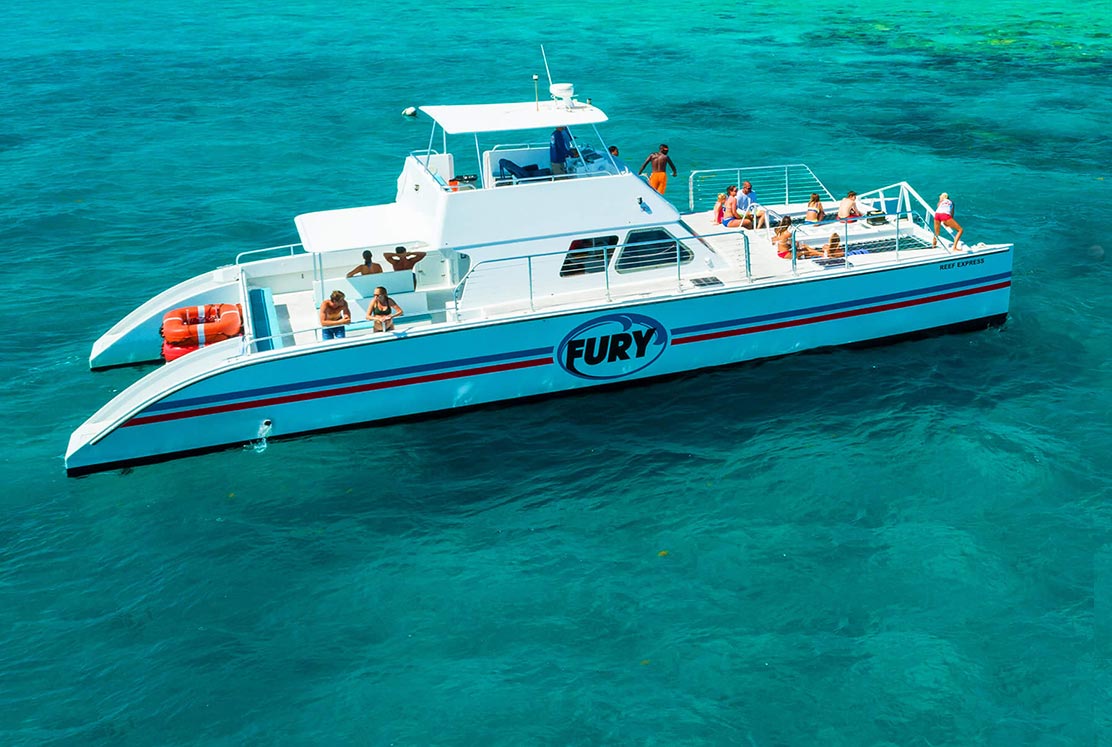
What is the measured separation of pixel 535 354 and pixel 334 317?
10.7 feet

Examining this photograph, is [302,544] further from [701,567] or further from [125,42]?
[125,42]

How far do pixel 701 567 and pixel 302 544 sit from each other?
5.31m

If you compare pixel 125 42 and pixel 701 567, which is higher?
pixel 125 42

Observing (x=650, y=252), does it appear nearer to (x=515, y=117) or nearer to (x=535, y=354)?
(x=535, y=354)

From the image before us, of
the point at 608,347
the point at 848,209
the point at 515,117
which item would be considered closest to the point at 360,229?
the point at 515,117

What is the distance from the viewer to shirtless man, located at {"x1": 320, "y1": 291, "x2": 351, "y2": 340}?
16094 millimetres

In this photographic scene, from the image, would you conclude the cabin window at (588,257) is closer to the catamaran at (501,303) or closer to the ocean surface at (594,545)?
the catamaran at (501,303)

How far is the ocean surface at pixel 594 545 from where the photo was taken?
36.8 ft

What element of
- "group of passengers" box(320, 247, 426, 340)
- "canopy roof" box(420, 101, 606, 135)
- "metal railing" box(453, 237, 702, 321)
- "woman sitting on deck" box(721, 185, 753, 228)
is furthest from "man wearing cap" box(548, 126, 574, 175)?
"group of passengers" box(320, 247, 426, 340)

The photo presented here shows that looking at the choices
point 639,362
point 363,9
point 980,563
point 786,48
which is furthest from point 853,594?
point 363,9

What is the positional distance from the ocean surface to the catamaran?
1.75 feet

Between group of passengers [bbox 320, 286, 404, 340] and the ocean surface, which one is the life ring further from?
the ocean surface

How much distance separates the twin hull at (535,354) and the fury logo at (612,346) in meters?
0.02

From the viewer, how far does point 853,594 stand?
12.7 metres
